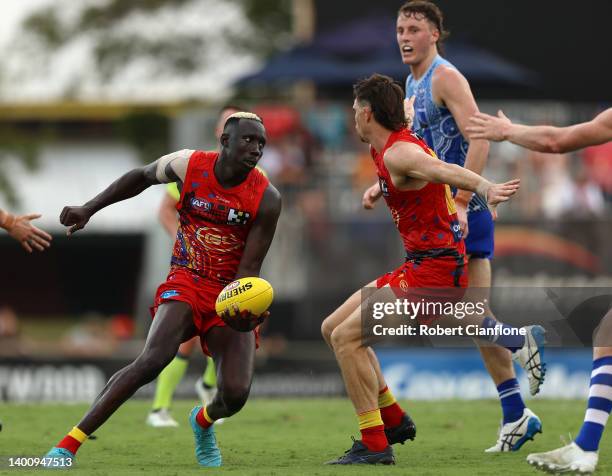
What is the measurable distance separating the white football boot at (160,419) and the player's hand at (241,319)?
325cm

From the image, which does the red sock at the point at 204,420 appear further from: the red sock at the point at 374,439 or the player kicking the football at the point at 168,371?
the player kicking the football at the point at 168,371

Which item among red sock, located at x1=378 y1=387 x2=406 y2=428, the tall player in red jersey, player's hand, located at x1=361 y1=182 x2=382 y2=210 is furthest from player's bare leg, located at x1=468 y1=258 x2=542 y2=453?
the tall player in red jersey

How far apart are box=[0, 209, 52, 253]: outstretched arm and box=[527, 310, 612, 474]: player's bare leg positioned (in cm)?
373

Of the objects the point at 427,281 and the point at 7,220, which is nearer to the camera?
the point at 427,281

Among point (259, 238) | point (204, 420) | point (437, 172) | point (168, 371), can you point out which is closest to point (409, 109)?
point (437, 172)

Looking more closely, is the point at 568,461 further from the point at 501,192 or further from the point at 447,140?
the point at 447,140

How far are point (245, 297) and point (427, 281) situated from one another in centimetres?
124

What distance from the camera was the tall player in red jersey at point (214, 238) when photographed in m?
8.23

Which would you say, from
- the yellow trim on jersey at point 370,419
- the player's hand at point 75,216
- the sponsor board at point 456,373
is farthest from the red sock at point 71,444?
the sponsor board at point 456,373

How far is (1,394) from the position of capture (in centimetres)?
1748

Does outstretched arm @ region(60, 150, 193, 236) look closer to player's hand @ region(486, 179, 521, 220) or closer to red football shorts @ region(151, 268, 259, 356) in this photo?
red football shorts @ region(151, 268, 259, 356)

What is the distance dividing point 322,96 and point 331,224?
6615mm

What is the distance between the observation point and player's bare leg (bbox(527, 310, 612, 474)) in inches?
281

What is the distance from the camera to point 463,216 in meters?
8.64
